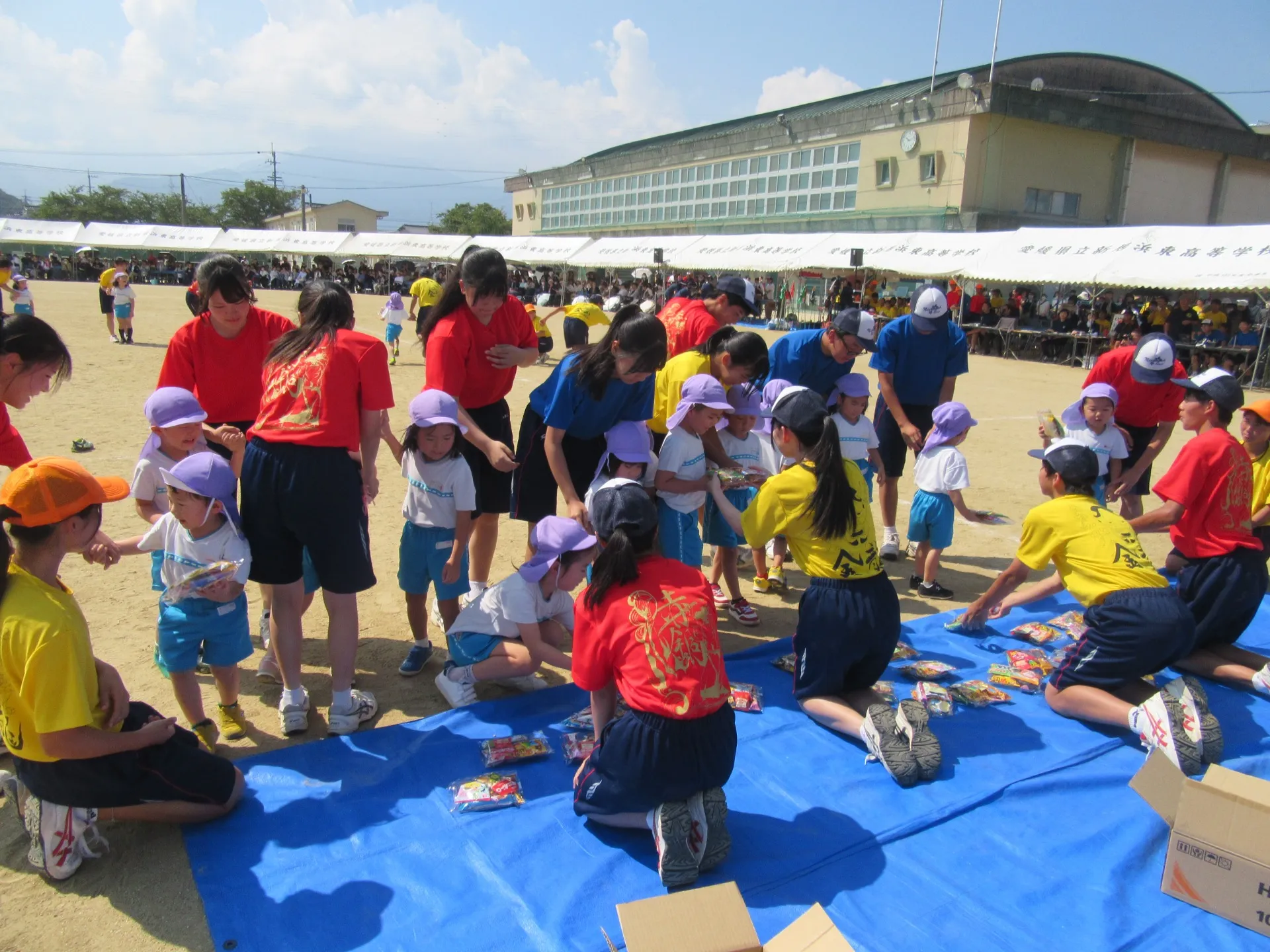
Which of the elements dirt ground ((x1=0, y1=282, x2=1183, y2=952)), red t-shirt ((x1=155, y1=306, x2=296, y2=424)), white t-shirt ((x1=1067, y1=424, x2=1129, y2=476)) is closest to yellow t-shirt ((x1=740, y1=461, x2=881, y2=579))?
dirt ground ((x1=0, y1=282, x2=1183, y2=952))

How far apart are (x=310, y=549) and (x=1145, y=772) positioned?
3304 mm

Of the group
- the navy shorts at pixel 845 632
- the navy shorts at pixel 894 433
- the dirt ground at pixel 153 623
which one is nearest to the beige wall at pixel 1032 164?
the dirt ground at pixel 153 623

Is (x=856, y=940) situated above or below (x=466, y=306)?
Answer: below

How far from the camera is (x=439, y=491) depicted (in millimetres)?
3787

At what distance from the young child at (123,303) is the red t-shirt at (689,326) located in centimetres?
1482

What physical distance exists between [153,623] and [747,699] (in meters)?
3.25

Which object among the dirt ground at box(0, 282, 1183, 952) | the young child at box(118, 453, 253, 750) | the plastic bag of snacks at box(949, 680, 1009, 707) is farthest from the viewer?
the plastic bag of snacks at box(949, 680, 1009, 707)

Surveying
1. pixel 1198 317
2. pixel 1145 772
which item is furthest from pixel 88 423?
pixel 1198 317

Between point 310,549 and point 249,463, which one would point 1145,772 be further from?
point 249,463

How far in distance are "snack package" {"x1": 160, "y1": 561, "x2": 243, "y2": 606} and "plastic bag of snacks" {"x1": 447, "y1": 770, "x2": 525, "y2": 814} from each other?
46.1 inches

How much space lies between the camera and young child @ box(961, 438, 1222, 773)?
3322 millimetres

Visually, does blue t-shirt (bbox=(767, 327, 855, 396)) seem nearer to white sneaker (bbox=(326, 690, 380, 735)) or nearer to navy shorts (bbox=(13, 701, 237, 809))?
white sneaker (bbox=(326, 690, 380, 735))

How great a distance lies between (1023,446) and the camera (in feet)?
33.6

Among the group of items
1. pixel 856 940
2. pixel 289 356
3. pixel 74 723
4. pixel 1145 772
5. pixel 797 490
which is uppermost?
pixel 289 356
